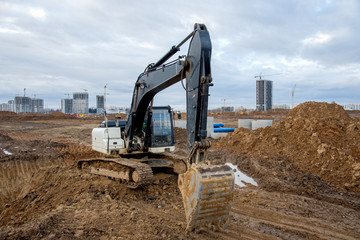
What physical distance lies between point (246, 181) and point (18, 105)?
139 meters

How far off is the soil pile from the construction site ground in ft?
0.12

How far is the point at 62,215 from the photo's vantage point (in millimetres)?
6266

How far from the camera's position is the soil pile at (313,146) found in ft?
34.2

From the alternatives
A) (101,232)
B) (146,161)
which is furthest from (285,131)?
(101,232)

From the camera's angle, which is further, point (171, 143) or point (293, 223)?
point (171, 143)

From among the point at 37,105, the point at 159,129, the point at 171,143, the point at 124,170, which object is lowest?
the point at 124,170

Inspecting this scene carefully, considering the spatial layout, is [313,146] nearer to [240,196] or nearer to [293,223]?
[240,196]

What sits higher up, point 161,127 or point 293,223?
point 161,127

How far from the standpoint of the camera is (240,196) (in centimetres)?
832

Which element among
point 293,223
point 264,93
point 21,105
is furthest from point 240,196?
point 21,105

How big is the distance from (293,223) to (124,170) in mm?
4599

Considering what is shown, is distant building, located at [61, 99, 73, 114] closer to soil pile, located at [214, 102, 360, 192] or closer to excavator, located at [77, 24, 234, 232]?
soil pile, located at [214, 102, 360, 192]

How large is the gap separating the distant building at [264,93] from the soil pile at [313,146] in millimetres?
104129

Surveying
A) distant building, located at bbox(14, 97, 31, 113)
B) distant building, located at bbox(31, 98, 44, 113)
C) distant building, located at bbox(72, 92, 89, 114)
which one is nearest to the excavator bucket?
distant building, located at bbox(72, 92, 89, 114)
